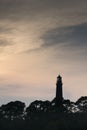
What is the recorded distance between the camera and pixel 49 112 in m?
108

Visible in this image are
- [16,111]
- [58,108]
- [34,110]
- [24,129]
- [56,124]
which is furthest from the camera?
[16,111]

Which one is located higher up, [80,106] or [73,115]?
[80,106]

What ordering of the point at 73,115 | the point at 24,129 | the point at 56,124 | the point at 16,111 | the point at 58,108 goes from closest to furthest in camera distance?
1. the point at 56,124
2. the point at 24,129
3. the point at 73,115
4. the point at 58,108
5. the point at 16,111

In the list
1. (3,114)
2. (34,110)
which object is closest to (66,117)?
(34,110)

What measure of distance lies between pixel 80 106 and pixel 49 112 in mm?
17421

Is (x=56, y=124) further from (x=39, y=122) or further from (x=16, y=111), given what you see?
(x=16, y=111)

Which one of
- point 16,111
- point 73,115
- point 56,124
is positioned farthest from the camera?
point 16,111

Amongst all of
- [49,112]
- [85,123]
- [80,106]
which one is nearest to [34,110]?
[49,112]

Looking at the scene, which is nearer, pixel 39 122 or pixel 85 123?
pixel 85 123

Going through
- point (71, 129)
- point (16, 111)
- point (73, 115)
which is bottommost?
point (71, 129)

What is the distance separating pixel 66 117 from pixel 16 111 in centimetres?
3273

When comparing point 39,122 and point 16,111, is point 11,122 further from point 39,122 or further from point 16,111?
point 16,111

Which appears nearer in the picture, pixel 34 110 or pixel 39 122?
pixel 39 122

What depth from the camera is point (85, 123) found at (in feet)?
294
